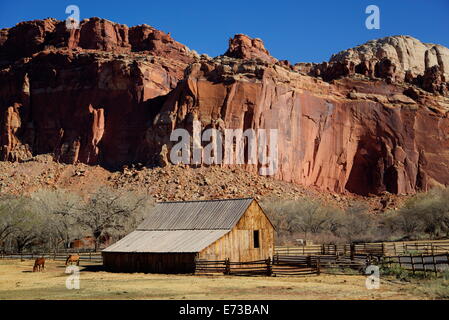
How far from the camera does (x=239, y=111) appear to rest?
8606cm

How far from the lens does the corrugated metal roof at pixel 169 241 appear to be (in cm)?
3441

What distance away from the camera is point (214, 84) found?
87438mm

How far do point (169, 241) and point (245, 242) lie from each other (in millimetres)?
4832

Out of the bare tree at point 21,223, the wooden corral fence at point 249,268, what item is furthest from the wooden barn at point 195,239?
the bare tree at point 21,223

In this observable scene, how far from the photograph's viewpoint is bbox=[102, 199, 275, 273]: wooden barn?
34.2m

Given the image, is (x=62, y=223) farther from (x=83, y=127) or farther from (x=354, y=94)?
(x=354, y=94)

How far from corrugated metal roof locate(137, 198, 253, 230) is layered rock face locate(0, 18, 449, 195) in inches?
1696

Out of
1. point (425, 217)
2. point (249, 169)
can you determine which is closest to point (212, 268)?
point (425, 217)

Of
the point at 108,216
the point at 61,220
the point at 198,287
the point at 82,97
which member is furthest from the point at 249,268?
the point at 82,97

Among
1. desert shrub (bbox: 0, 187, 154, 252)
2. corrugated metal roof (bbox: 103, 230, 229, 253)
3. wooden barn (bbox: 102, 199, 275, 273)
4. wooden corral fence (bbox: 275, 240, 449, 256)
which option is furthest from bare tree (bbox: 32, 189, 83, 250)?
wooden corral fence (bbox: 275, 240, 449, 256)

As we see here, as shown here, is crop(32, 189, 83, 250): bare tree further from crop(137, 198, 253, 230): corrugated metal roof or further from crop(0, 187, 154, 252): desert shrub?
crop(137, 198, 253, 230): corrugated metal roof

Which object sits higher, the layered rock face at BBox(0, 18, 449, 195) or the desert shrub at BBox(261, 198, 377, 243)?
the layered rock face at BBox(0, 18, 449, 195)

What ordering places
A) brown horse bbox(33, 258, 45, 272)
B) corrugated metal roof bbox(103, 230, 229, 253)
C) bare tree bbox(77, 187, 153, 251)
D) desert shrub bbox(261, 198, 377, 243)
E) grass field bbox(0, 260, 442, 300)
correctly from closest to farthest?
1. grass field bbox(0, 260, 442, 300)
2. corrugated metal roof bbox(103, 230, 229, 253)
3. brown horse bbox(33, 258, 45, 272)
4. bare tree bbox(77, 187, 153, 251)
5. desert shrub bbox(261, 198, 377, 243)

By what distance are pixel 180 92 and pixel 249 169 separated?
15936 mm
